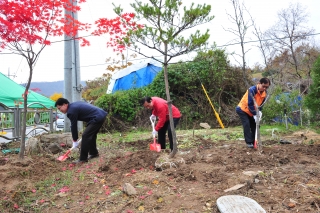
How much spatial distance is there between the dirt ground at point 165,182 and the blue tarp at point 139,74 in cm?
815

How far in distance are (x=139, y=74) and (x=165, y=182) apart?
9.83m

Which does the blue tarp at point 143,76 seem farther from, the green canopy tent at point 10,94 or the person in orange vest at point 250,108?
the person in orange vest at point 250,108

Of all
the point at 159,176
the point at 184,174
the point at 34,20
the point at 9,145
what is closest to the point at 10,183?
the point at 159,176

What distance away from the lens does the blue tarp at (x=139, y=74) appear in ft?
41.3

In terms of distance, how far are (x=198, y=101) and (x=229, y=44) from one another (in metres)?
2.62

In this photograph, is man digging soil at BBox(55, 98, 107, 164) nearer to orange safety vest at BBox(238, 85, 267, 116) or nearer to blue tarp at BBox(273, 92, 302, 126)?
orange safety vest at BBox(238, 85, 267, 116)

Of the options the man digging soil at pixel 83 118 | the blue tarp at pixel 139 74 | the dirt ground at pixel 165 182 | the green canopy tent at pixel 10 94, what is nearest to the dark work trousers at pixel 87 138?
the man digging soil at pixel 83 118

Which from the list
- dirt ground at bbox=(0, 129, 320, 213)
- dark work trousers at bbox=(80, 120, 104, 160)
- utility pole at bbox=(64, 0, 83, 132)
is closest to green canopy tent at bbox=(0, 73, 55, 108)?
utility pole at bbox=(64, 0, 83, 132)

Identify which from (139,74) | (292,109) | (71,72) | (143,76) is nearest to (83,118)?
(71,72)

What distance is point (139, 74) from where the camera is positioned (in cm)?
1271

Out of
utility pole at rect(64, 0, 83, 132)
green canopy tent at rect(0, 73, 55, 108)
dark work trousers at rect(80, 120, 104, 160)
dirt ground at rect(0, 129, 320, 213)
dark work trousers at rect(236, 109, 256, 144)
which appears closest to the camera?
dirt ground at rect(0, 129, 320, 213)

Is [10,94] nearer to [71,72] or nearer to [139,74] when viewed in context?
[71,72]

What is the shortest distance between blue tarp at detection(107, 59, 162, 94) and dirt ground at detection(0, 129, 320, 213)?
815 centimetres

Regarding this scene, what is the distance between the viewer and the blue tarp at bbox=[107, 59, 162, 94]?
12.6m
